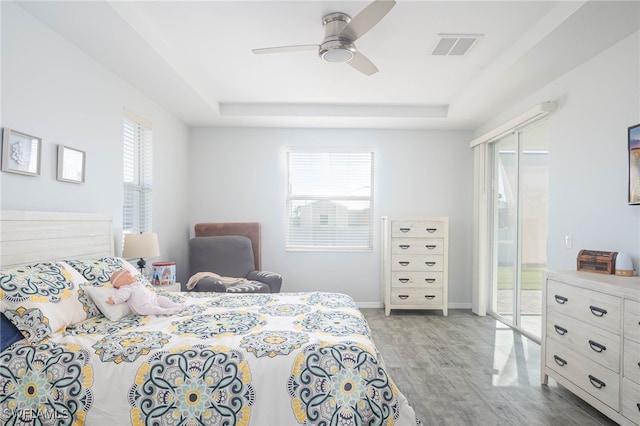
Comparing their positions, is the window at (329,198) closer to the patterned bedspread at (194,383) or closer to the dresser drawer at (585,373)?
the dresser drawer at (585,373)

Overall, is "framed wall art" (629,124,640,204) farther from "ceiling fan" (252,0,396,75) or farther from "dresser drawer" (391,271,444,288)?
"dresser drawer" (391,271,444,288)

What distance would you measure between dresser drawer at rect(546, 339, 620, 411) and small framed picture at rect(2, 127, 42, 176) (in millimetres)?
3580

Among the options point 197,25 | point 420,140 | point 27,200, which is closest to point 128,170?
point 27,200

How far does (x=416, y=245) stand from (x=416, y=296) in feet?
2.10

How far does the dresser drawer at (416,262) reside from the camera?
4.70m

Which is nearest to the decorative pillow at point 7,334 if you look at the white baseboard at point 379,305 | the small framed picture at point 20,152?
the small framed picture at point 20,152

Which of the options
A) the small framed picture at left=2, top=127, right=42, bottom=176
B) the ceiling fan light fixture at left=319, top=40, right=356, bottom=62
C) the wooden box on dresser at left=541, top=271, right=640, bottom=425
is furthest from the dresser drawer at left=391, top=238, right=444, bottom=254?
the small framed picture at left=2, top=127, right=42, bottom=176

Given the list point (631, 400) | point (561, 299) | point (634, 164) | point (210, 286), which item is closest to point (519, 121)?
point (634, 164)

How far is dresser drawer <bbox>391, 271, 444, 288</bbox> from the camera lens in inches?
185

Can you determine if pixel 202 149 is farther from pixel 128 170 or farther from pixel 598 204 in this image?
pixel 598 204

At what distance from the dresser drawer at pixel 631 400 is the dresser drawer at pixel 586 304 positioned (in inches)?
10.6

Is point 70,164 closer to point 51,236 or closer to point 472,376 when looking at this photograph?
point 51,236

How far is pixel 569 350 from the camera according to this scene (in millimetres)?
2449

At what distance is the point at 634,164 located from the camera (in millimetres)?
2426
